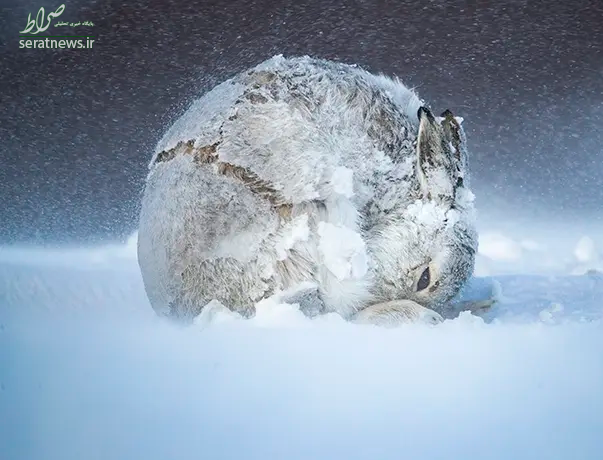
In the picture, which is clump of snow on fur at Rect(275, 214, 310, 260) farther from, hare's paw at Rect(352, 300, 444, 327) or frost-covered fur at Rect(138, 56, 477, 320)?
hare's paw at Rect(352, 300, 444, 327)

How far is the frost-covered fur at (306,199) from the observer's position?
0.81 m

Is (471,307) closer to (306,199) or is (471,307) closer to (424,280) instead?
(424,280)

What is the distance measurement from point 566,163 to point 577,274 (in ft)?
1.90

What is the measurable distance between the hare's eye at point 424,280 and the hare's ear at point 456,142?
0.34 feet

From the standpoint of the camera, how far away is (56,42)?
1312 mm

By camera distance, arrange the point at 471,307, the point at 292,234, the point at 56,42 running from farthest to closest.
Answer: the point at 56,42
the point at 471,307
the point at 292,234

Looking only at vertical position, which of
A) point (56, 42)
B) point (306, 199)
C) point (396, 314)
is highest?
point (56, 42)

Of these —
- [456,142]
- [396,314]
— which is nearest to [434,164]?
[456,142]

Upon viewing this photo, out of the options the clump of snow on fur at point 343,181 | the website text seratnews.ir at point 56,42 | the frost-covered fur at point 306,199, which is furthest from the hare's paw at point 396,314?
the website text seratnews.ir at point 56,42

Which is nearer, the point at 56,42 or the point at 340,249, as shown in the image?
the point at 340,249

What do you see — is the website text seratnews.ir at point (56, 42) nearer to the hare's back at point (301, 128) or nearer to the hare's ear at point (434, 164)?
the hare's back at point (301, 128)

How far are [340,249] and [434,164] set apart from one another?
0.14 meters

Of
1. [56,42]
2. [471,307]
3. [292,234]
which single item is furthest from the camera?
[56,42]

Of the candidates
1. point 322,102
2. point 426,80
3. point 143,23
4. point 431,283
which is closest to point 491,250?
point 426,80
